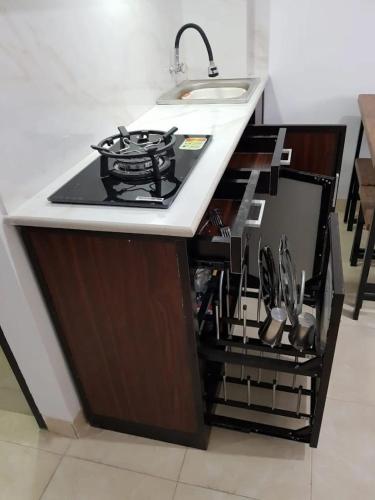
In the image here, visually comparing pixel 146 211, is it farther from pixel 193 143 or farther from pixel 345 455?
pixel 345 455

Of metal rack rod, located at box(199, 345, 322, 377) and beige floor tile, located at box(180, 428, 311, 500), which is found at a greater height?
metal rack rod, located at box(199, 345, 322, 377)

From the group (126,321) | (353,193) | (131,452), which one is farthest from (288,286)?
(353,193)

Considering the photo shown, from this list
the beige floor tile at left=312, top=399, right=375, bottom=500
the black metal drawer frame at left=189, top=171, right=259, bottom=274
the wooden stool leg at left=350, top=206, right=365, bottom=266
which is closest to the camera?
the black metal drawer frame at left=189, top=171, right=259, bottom=274

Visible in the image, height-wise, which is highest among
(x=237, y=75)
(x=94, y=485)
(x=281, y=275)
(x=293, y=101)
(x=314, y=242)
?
(x=237, y=75)

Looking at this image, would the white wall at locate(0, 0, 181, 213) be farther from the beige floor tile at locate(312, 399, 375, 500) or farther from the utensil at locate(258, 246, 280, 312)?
the beige floor tile at locate(312, 399, 375, 500)

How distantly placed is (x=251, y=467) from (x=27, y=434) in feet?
2.88

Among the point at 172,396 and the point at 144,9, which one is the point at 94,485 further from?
the point at 144,9

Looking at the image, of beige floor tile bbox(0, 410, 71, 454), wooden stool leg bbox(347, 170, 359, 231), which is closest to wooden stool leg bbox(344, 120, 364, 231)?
wooden stool leg bbox(347, 170, 359, 231)

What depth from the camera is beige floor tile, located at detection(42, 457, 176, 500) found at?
1.31 metres

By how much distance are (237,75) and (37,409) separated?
2190mm

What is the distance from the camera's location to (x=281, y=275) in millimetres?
1354

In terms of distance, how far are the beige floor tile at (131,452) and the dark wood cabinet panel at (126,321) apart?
2.3 inches

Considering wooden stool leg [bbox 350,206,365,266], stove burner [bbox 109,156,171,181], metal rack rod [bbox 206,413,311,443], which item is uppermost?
stove burner [bbox 109,156,171,181]

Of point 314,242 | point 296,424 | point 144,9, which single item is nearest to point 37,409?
point 296,424
